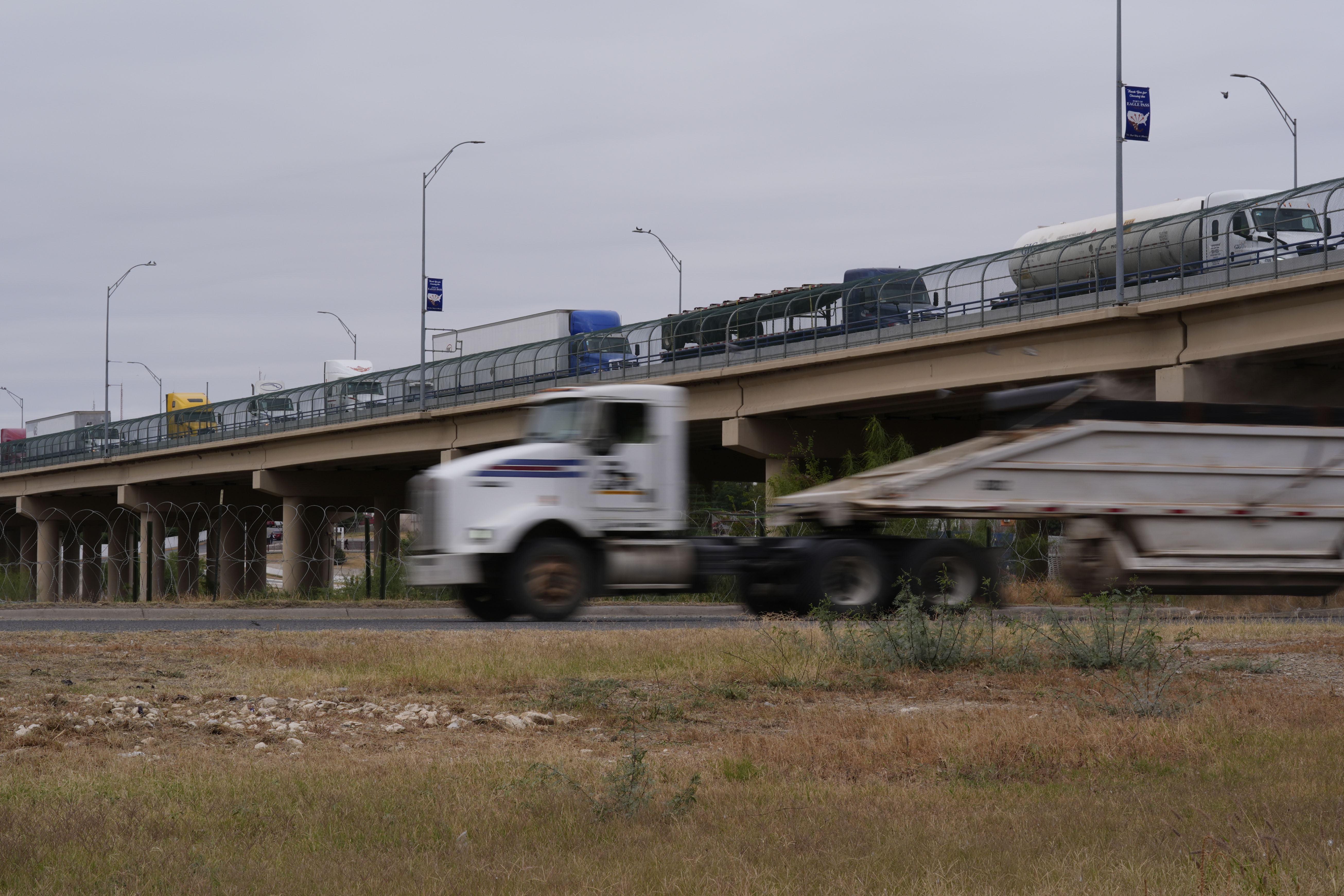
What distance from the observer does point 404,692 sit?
1415cm

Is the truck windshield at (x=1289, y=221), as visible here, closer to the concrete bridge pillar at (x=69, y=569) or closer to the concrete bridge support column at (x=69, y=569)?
the concrete bridge support column at (x=69, y=569)

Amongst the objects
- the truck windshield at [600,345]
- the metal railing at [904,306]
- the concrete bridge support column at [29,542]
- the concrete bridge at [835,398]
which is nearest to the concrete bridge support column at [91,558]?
Answer: the concrete bridge support column at [29,542]

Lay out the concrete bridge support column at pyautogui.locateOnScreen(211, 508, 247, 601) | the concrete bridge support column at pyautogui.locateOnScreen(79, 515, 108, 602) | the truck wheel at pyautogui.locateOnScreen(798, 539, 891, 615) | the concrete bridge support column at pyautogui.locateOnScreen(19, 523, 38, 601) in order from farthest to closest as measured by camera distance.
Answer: the concrete bridge support column at pyautogui.locateOnScreen(19, 523, 38, 601)
the concrete bridge support column at pyautogui.locateOnScreen(79, 515, 108, 602)
the concrete bridge support column at pyautogui.locateOnScreen(211, 508, 247, 601)
the truck wheel at pyautogui.locateOnScreen(798, 539, 891, 615)

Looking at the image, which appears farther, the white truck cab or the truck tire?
the white truck cab

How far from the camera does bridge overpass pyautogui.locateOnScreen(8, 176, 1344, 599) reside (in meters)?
24.3

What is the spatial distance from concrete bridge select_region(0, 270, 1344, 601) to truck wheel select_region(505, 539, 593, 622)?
113 inches

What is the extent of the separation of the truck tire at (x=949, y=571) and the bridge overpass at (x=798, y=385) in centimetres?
337

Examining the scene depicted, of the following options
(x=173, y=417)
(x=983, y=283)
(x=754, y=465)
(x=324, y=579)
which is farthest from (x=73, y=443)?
(x=983, y=283)

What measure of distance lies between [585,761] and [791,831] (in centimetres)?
285

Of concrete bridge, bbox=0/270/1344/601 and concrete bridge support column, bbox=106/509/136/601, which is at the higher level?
concrete bridge, bbox=0/270/1344/601

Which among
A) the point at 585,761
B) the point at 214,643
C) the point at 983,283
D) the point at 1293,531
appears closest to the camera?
the point at 1293,531

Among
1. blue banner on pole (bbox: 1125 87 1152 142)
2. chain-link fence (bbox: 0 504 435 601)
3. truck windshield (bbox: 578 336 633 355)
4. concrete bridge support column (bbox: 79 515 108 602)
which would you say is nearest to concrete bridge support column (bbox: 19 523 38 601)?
chain-link fence (bbox: 0 504 435 601)

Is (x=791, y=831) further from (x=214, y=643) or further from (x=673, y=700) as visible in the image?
(x=214, y=643)

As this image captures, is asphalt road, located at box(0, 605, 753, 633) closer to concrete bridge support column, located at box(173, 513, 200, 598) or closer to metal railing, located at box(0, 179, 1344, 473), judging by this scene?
metal railing, located at box(0, 179, 1344, 473)
